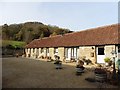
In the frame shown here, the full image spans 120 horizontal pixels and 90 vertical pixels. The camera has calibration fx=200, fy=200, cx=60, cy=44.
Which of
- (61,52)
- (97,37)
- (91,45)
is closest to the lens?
(91,45)

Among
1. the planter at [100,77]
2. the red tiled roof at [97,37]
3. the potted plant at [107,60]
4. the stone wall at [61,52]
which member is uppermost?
the red tiled roof at [97,37]

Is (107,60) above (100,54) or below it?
below

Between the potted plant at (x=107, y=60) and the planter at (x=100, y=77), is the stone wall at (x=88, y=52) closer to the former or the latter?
the potted plant at (x=107, y=60)

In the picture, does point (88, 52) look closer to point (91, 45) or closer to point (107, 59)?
point (91, 45)

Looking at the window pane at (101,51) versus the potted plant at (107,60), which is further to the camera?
the window pane at (101,51)

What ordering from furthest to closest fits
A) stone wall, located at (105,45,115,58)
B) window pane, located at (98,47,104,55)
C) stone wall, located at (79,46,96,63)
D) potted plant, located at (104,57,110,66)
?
stone wall, located at (79,46,96,63), window pane, located at (98,47,104,55), stone wall, located at (105,45,115,58), potted plant, located at (104,57,110,66)

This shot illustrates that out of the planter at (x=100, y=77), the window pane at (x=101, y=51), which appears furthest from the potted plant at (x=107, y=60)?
the planter at (x=100, y=77)

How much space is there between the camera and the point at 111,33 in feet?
77.7

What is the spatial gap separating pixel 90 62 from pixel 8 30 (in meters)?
47.3

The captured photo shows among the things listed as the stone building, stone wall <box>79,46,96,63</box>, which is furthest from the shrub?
stone wall <box>79,46,96,63</box>

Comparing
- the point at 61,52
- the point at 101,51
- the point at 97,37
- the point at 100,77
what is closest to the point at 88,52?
the point at 101,51

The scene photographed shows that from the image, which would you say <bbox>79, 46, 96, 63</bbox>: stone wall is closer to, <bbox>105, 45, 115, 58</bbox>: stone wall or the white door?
the white door

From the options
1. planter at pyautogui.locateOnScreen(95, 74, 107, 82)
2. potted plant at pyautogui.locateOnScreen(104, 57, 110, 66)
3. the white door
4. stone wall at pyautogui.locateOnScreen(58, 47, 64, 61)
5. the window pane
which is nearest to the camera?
planter at pyautogui.locateOnScreen(95, 74, 107, 82)

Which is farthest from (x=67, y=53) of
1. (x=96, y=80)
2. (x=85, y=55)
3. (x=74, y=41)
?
(x=96, y=80)
